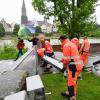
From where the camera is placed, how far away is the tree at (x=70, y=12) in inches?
1384

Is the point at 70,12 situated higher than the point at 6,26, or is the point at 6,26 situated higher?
the point at 70,12

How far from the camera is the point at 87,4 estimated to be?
35.6 m

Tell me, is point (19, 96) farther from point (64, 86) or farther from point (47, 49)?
point (47, 49)

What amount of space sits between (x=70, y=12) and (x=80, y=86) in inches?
924

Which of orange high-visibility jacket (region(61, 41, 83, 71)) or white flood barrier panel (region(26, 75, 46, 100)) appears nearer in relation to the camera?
white flood barrier panel (region(26, 75, 46, 100))

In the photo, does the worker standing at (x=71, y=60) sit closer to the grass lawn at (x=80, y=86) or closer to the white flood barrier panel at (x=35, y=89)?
the grass lawn at (x=80, y=86)

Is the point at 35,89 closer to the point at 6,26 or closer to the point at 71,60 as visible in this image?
the point at 71,60

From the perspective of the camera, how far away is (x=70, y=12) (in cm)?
3622

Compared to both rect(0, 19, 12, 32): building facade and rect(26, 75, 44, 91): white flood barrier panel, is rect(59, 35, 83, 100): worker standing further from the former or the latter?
rect(0, 19, 12, 32): building facade

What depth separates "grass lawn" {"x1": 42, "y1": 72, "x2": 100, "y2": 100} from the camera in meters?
11.5

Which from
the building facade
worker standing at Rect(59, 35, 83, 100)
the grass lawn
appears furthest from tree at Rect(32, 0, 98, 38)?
the building facade

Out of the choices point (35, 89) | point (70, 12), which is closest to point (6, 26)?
point (70, 12)

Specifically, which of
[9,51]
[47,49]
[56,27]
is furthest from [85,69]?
[56,27]

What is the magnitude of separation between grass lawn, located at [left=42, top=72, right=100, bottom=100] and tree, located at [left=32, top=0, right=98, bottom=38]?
62.3ft
